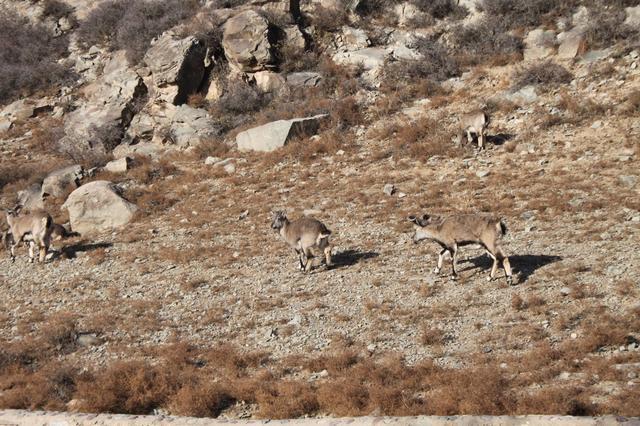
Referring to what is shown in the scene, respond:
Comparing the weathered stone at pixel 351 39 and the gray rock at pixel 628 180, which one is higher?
the weathered stone at pixel 351 39

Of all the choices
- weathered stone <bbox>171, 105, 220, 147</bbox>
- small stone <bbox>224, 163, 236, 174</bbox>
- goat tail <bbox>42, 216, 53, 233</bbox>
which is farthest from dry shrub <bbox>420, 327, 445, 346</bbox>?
weathered stone <bbox>171, 105, 220, 147</bbox>

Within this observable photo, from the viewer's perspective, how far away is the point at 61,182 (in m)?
23.9

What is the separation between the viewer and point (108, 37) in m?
37.4

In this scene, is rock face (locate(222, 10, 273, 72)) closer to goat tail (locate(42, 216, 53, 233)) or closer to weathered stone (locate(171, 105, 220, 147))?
weathered stone (locate(171, 105, 220, 147))

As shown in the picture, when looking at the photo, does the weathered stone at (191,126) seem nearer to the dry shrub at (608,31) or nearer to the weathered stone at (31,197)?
the weathered stone at (31,197)

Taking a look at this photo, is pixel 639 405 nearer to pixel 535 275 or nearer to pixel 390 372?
pixel 390 372

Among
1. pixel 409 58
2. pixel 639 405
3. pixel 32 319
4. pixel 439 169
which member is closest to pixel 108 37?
pixel 409 58

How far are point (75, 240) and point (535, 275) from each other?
13596 millimetres

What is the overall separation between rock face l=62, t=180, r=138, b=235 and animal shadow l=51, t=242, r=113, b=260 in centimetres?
126

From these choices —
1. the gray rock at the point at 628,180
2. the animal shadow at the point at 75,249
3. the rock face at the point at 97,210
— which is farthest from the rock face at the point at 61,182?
the gray rock at the point at 628,180

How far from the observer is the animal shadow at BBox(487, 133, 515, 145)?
21.4m

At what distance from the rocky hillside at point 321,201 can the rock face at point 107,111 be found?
14 cm

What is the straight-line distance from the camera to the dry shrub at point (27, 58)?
35719 millimetres

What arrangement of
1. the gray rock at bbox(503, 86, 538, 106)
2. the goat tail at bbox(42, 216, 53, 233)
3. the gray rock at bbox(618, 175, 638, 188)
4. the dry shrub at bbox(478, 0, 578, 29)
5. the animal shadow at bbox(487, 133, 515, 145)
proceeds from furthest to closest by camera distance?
the dry shrub at bbox(478, 0, 578, 29) → the gray rock at bbox(503, 86, 538, 106) → the animal shadow at bbox(487, 133, 515, 145) → the goat tail at bbox(42, 216, 53, 233) → the gray rock at bbox(618, 175, 638, 188)
